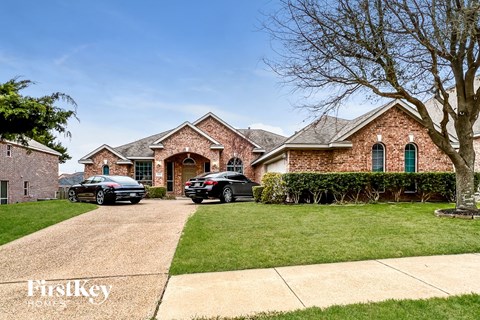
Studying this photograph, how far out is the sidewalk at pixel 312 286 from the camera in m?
3.64

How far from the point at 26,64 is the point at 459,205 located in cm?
1839

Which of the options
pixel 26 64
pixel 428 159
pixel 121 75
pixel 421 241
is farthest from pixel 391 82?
pixel 26 64

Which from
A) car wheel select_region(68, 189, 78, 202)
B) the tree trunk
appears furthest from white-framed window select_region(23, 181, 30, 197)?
the tree trunk

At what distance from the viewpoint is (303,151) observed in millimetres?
16344

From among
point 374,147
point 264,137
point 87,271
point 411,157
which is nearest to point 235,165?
point 264,137

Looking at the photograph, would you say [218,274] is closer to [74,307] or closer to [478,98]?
[74,307]

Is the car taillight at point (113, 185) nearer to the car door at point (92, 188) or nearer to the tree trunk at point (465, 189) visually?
the car door at point (92, 188)

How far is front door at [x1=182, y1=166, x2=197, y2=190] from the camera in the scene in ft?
81.9

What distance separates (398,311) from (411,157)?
15.6 metres

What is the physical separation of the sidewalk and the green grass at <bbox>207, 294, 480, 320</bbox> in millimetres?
171

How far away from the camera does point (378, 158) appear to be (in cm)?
1678

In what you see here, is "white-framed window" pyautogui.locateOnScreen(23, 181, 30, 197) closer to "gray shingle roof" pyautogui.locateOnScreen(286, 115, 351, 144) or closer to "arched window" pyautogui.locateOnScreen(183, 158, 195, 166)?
"arched window" pyautogui.locateOnScreen(183, 158, 195, 166)

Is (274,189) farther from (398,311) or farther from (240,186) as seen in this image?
(398,311)

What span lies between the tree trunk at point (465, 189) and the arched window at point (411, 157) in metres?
6.12
